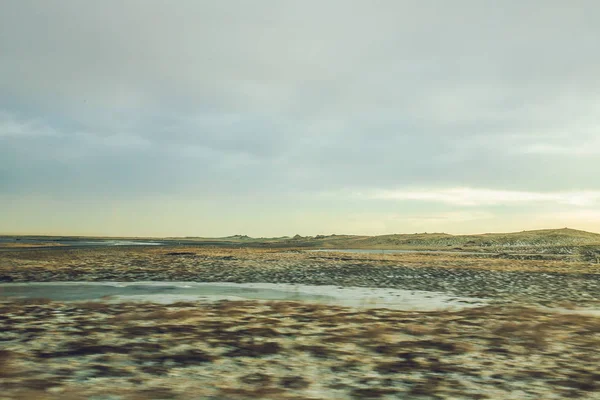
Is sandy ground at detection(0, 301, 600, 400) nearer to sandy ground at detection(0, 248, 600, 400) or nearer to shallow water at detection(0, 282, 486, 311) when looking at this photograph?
sandy ground at detection(0, 248, 600, 400)

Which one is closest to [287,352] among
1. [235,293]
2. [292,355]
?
[292,355]

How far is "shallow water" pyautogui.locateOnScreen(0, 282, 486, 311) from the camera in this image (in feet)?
53.8

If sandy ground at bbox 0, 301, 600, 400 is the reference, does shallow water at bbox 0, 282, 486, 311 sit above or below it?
below

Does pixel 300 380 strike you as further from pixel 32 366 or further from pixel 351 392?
pixel 32 366

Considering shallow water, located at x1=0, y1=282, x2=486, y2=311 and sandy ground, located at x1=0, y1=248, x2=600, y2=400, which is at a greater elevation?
sandy ground, located at x1=0, y1=248, x2=600, y2=400

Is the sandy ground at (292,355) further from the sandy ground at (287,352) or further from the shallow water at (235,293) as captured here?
the shallow water at (235,293)

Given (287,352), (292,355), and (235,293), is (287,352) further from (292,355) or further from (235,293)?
(235,293)

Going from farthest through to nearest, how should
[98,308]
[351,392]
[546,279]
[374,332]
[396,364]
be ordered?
[546,279]
[98,308]
[374,332]
[396,364]
[351,392]

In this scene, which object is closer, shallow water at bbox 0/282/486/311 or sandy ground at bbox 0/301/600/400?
sandy ground at bbox 0/301/600/400

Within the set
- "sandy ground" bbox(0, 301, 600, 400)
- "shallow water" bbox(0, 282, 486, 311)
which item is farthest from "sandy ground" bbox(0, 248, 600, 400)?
"shallow water" bbox(0, 282, 486, 311)

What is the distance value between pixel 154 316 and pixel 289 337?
418 centimetres

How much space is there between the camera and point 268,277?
88.7ft

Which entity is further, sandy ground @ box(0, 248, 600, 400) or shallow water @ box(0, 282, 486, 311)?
shallow water @ box(0, 282, 486, 311)

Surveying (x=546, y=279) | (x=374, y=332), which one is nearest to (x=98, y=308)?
(x=374, y=332)
